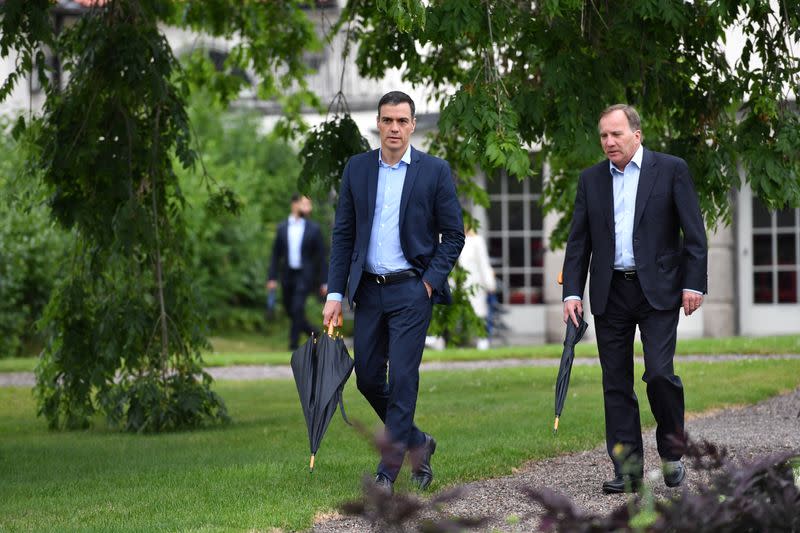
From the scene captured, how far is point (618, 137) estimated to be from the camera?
6828 mm

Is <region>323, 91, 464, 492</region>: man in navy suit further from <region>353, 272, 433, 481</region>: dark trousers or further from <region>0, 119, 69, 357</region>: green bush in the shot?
<region>0, 119, 69, 357</region>: green bush

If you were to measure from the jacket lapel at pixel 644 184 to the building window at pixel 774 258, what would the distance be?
49.8 ft

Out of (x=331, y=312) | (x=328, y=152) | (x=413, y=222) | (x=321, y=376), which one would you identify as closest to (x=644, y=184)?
(x=413, y=222)

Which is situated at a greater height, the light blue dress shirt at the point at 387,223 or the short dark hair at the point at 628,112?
the short dark hair at the point at 628,112

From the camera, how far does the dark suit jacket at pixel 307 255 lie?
1897 cm

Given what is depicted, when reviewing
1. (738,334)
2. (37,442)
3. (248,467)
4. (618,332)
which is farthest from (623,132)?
(738,334)

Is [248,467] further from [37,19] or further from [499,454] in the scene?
[37,19]

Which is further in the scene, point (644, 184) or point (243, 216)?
point (243, 216)

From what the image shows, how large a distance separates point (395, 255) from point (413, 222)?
184 millimetres

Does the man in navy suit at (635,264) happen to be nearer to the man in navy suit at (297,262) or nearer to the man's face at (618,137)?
the man's face at (618,137)

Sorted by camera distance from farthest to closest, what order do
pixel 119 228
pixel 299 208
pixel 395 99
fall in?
pixel 299 208 → pixel 119 228 → pixel 395 99

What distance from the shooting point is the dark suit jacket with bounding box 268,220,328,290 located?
19.0 m

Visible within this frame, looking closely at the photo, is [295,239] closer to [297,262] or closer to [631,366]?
[297,262]

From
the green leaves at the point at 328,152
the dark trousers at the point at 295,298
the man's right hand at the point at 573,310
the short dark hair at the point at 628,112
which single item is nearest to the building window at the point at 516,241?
the dark trousers at the point at 295,298
